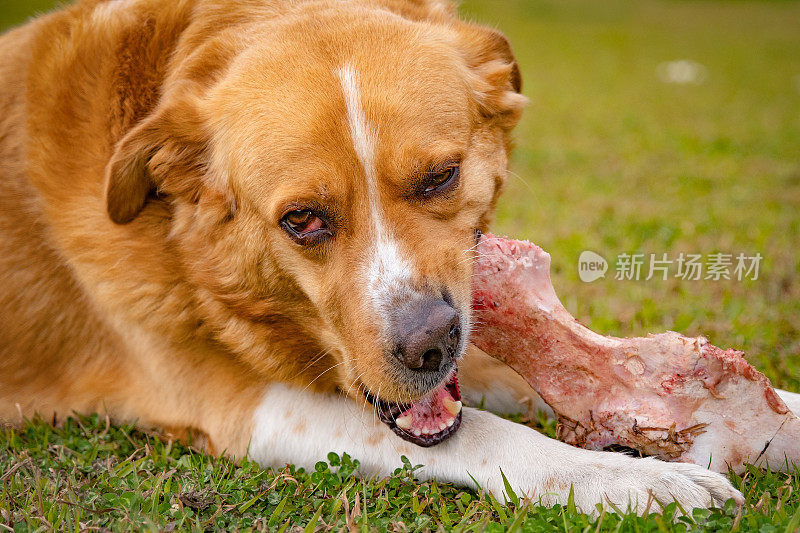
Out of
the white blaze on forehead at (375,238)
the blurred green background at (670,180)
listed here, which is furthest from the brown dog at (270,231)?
the blurred green background at (670,180)

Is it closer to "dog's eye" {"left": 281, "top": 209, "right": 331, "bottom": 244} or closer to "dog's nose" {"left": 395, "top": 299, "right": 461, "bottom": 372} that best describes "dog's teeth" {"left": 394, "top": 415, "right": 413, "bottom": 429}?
"dog's nose" {"left": 395, "top": 299, "right": 461, "bottom": 372}

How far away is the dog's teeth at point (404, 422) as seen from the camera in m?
3.00

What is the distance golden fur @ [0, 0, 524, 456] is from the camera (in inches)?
110

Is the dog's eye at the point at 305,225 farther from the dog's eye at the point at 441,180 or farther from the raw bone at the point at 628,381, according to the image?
the raw bone at the point at 628,381

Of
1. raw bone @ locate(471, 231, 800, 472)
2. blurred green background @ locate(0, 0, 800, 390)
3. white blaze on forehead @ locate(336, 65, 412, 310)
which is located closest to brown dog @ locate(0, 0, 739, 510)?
white blaze on forehead @ locate(336, 65, 412, 310)

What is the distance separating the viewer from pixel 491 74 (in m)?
3.41

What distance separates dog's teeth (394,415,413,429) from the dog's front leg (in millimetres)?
123

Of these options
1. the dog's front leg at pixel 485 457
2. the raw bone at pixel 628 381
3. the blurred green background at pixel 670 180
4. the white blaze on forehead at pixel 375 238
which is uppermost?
the white blaze on forehead at pixel 375 238

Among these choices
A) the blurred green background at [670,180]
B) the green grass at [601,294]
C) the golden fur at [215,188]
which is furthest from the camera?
the blurred green background at [670,180]

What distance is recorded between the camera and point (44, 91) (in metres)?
3.44

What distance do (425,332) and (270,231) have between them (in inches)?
29.5

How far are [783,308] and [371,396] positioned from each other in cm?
264

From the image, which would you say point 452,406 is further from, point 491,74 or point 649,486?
point 491,74

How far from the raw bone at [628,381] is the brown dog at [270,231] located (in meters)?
0.11
